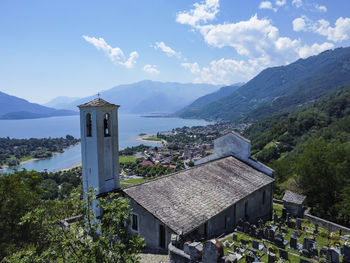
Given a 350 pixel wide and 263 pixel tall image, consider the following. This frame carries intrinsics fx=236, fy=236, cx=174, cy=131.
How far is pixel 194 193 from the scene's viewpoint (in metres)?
16.7

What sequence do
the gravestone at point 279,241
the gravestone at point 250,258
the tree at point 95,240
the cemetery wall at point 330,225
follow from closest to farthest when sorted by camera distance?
the tree at point 95,240 < the gravestone at point 250,258 < the gravestone at point 279,241 < the cemetery wall at point 330,225

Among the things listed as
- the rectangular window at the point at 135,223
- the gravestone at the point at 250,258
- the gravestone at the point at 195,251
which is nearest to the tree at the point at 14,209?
the rectangular window at the point at 135,223

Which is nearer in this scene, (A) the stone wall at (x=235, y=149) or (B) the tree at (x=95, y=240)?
(B) the tree at (x=95, y=240)

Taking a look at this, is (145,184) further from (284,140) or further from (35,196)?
(284,140)

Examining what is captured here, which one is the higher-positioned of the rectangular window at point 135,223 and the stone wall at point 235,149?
the stone wall at point 235,149

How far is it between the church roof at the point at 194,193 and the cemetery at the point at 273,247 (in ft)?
5.98

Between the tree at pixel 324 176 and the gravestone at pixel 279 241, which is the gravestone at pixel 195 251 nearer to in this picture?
the gravestone at pixel 279 241

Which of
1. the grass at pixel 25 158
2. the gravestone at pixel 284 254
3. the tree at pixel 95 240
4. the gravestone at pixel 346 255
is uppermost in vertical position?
the tree at pixel 95 240

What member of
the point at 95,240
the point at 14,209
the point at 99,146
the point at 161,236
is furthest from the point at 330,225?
the point at 14,209

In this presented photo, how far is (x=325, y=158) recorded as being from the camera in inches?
1058

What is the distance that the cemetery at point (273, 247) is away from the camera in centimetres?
890

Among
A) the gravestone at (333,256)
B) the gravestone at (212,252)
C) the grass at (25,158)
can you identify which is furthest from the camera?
the grass at (25,158)

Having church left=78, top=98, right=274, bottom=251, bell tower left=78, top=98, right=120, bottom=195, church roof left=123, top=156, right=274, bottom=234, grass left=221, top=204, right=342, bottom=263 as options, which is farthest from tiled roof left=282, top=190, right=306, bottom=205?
bell tower left=78, top=98, right=120, bottom=195

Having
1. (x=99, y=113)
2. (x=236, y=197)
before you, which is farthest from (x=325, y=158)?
(x=99, y=113)
